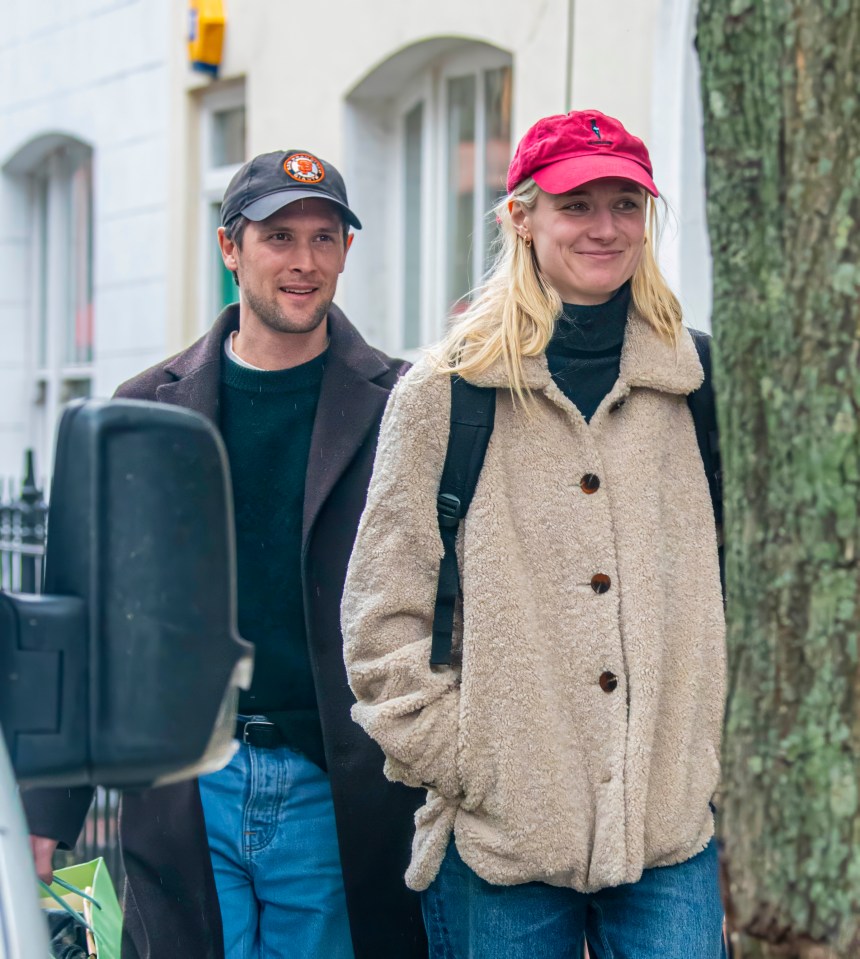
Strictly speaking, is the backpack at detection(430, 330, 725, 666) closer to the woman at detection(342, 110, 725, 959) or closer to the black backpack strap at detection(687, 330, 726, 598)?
the woman at detection(342, 110, 725, 959)

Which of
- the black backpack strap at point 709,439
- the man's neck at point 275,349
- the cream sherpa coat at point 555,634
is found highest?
the man's neck at point 275,349

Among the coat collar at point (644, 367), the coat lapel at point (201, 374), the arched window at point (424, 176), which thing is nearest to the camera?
the coat collar at point (644, 367)

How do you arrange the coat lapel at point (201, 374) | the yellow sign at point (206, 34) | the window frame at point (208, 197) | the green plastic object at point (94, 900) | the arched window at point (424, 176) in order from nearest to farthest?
the green plastic object at point (94, 900), the coat lapel at point (201, 374), the arched window at point (424, 176), the yellow sign at point (206, 34), the window frame at point (208, 197)

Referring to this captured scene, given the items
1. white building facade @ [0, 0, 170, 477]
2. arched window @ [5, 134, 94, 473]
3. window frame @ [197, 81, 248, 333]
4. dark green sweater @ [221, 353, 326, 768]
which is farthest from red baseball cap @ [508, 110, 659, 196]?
arched window @ [5, 134, 94, 473]

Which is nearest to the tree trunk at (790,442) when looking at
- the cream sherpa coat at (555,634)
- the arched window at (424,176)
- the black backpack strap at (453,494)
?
the cream sherpa coat at (555,634)

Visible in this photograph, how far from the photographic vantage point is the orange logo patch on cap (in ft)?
12.1

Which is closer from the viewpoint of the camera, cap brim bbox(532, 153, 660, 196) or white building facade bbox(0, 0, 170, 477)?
cap brim bbox(532, 153, 660, 196)

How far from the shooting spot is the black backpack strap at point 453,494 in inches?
114

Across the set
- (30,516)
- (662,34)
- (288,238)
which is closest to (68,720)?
(288,238)

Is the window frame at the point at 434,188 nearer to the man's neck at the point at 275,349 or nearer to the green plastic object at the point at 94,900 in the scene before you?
the man's neck at the point at 275,349

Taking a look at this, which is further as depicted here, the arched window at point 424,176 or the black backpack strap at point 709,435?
the arched window at point 424,176

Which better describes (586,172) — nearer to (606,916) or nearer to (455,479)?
(455,479)

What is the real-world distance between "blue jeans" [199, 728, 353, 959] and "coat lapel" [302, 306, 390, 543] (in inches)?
20.9

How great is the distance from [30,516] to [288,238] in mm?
4410
